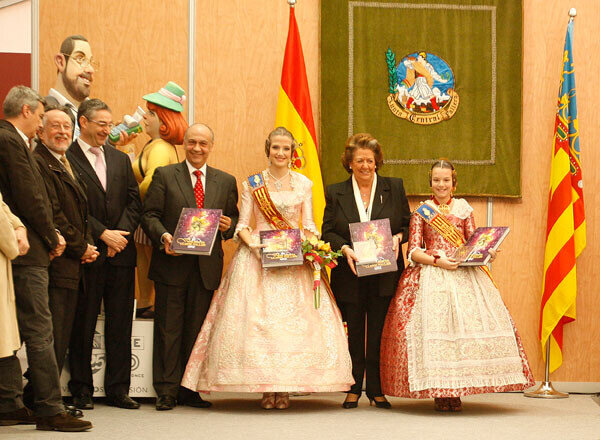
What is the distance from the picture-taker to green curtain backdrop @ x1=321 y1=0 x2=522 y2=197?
5.55 m

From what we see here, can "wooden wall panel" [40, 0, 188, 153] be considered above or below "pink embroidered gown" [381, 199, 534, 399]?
above

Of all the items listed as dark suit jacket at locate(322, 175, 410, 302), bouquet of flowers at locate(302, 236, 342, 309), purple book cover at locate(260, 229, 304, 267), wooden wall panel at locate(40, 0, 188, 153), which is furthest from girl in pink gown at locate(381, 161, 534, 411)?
wooden wall panel at locate(40, 0, 188, 153)

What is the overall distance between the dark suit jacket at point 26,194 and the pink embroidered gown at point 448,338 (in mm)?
1865

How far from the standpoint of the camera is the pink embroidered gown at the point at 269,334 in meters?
4.32

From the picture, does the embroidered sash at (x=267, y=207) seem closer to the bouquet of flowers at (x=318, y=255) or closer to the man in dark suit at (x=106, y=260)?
the bouquet of flowers at (x=318, y=255)

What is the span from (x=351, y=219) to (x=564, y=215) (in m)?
1.57

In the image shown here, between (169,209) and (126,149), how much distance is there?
2.81ft

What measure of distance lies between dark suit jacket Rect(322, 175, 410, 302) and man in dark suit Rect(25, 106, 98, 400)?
1.33 m

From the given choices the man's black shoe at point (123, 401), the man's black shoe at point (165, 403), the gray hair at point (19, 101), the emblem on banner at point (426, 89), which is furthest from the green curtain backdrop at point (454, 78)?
the gray hair at point (19, 101)

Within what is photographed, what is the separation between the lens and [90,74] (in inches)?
203

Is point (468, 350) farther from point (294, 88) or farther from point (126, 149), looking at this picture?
point (126, 149)

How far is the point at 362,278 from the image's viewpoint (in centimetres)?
471

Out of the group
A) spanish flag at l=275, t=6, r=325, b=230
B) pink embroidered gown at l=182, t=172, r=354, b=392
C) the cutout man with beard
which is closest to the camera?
pink embroidered gown at l=182, t=172, r=354, b=392

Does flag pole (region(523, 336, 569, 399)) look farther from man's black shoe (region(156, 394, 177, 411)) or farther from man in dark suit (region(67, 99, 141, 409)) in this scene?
man in dark suit (region(67, 99, 141, 409))
